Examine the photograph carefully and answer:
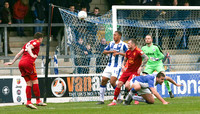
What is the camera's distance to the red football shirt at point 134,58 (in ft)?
41.3

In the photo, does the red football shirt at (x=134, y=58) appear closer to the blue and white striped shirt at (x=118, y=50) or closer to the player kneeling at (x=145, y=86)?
the player kneeling at (x=145, y=86)

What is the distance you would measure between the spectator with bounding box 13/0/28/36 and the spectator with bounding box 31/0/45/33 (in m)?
0.36

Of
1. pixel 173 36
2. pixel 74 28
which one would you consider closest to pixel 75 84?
pixel 74 28

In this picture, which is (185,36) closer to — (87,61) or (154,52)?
(154,52)

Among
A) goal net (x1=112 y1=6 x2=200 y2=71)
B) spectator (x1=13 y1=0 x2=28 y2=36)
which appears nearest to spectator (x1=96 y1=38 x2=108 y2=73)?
goal net (x1=112 y1=6 x2=200 y2=71)

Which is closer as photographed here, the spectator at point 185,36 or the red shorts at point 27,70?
the red shorts at point 27,70

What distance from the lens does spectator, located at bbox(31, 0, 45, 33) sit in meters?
19.7

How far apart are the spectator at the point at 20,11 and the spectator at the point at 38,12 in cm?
36

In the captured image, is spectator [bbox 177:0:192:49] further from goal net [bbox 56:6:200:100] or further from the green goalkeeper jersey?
the green goalkeeper jersey

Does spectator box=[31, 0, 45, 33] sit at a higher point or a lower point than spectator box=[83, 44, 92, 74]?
higher

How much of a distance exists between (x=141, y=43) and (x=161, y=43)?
743 mm

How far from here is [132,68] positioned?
12.8 metres

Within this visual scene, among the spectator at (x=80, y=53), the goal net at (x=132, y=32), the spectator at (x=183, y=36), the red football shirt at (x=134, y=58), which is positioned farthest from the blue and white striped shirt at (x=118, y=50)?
the spectator at (x=183, y=36)

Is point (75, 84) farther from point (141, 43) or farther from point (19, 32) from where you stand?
point (19, 32)
